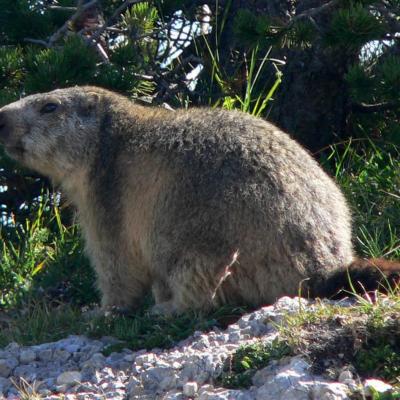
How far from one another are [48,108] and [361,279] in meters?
2.75

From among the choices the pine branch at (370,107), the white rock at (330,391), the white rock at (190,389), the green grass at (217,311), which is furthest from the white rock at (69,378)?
the pine branch at (370,107)

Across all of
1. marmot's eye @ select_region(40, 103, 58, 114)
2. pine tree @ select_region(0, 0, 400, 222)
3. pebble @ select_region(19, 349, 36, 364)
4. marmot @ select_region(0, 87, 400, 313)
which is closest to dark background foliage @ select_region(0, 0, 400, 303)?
pine tree @ select_region(0, 0, 400, 222)

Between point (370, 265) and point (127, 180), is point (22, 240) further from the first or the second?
point (370, 265)

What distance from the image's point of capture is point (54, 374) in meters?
5.29

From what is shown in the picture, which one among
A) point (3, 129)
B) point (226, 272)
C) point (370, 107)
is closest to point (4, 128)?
point (3, 129)

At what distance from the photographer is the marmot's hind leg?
591 cm

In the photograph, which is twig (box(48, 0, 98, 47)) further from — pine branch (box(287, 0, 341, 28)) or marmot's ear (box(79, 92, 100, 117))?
pine branch (box(287, 0, 341, 28))

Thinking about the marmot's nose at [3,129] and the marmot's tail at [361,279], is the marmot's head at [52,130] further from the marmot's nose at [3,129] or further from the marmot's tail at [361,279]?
the marmot's tail at [361,279]

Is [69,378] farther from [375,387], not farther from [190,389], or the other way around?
[375,387]

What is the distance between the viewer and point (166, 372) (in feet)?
15.6

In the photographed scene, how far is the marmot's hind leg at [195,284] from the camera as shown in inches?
233

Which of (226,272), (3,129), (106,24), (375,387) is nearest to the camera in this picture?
(375,387)

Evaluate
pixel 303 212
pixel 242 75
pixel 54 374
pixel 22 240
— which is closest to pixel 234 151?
pixel 303 212

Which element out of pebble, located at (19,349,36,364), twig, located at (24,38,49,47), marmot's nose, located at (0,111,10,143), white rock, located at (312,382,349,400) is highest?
twig, located at (24,38,49,47)
